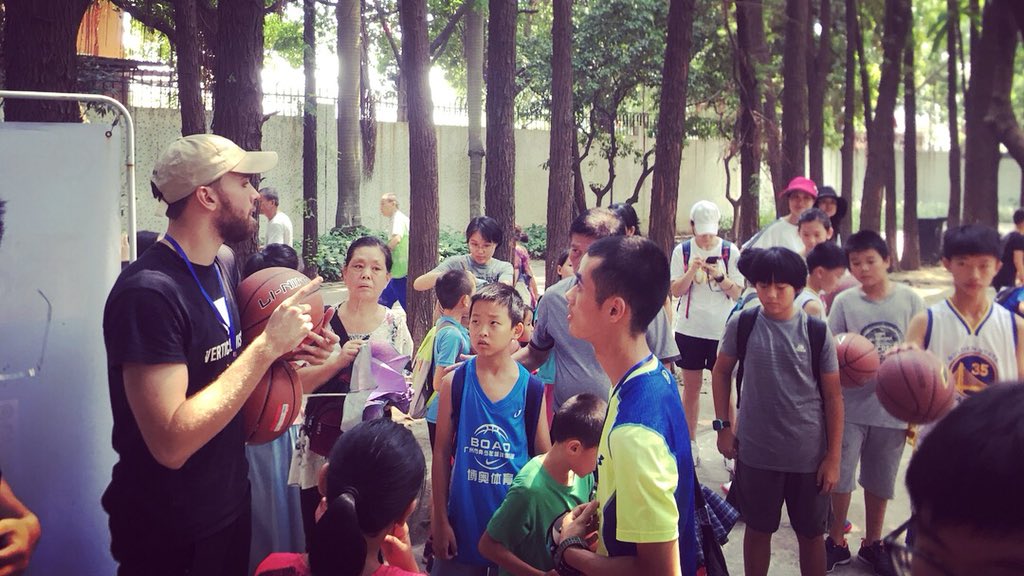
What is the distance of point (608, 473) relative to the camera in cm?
242

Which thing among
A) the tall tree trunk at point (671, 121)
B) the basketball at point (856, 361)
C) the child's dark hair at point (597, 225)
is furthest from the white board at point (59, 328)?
the tall tree trunk at point (671, 121)

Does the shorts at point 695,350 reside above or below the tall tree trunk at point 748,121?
below

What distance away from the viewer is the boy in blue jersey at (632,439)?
2.27 m

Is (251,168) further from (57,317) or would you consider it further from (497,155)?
(497,155)

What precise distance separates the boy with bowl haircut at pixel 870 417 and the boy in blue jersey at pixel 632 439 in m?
2.94

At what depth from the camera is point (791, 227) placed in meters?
7.83

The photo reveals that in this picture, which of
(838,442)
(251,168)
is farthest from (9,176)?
(838,442)

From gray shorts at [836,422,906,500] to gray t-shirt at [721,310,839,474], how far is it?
846 millimetres

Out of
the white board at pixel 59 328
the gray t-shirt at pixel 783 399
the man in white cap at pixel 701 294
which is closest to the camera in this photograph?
the white board at pixel 59 328

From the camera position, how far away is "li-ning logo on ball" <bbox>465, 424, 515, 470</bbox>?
376 centimetres

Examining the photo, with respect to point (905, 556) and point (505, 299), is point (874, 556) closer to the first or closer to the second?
point (505, 299)

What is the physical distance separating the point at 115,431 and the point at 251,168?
0.92 metres

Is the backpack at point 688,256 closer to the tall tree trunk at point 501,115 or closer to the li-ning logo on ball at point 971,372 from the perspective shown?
the li-ning logo on ball at point 971,372

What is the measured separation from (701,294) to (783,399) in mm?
2518
